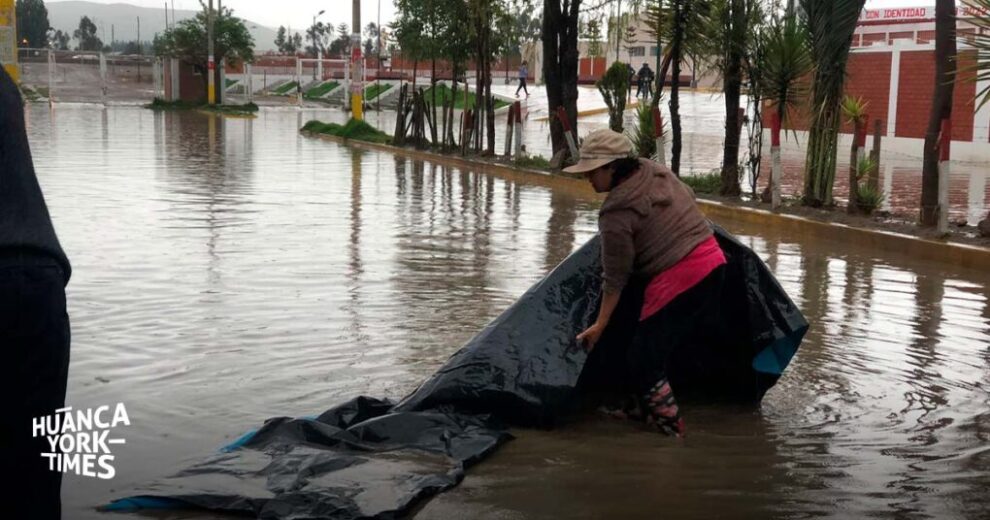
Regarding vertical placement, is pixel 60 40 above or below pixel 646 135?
above

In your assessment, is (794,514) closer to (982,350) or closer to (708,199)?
(982,350)

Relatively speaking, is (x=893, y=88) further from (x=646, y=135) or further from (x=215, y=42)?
(x=215, y=42)

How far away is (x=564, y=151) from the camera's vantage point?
2033cm

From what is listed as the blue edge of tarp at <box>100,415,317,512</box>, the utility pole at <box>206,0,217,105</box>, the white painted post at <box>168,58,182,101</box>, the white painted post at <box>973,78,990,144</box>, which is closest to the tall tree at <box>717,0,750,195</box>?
the white painted post at <box>973,78,990,144</box>

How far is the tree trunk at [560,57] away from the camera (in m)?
20.4

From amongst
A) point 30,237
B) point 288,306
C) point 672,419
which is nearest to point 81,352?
point 288,306

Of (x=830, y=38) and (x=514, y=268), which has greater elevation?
(x=830, y=38)

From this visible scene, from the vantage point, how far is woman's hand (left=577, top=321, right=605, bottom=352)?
5.30 metres

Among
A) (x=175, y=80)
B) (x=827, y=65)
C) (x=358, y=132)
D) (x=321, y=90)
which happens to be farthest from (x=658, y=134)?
(x=321, y=90)

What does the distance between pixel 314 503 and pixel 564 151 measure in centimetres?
1634

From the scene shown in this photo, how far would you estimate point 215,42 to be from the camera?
56.1m

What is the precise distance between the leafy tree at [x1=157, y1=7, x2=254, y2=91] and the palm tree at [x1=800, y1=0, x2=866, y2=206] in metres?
46.6

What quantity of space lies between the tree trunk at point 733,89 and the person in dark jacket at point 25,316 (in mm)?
13527

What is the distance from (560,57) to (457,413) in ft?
52.3
